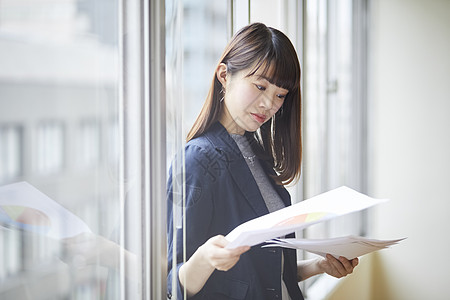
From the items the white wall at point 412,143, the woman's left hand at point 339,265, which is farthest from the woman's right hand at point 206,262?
the white wall at point 412,143

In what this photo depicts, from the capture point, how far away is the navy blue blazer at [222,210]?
0.81 meters

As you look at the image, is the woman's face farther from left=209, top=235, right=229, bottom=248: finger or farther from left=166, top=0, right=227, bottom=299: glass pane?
left=209, top=235, right=229, bottom=248: finger

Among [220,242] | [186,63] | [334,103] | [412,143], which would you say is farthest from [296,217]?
[412,143]

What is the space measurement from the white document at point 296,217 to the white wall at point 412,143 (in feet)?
4.92

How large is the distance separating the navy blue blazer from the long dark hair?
1.7 inches

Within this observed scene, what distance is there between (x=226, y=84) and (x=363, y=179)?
1.52 meters

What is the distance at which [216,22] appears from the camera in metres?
0.97

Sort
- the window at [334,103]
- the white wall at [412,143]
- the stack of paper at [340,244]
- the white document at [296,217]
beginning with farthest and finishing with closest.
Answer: the white wall at [412,143], the window at [334,103], the stack of paper at [340,244], the white document at [296,217]

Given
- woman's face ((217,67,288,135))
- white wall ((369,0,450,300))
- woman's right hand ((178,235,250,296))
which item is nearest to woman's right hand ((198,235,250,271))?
woman's right hand ((178,235,250,296))

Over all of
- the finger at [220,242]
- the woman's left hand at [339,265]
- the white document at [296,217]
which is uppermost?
the white document at [296,217]

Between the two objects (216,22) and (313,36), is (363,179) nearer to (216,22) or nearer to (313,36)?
(313,36)

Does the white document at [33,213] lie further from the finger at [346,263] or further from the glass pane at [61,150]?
the finger at [346,263]

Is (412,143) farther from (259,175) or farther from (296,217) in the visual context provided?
(296,217)

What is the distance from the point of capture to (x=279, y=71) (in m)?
0.92
